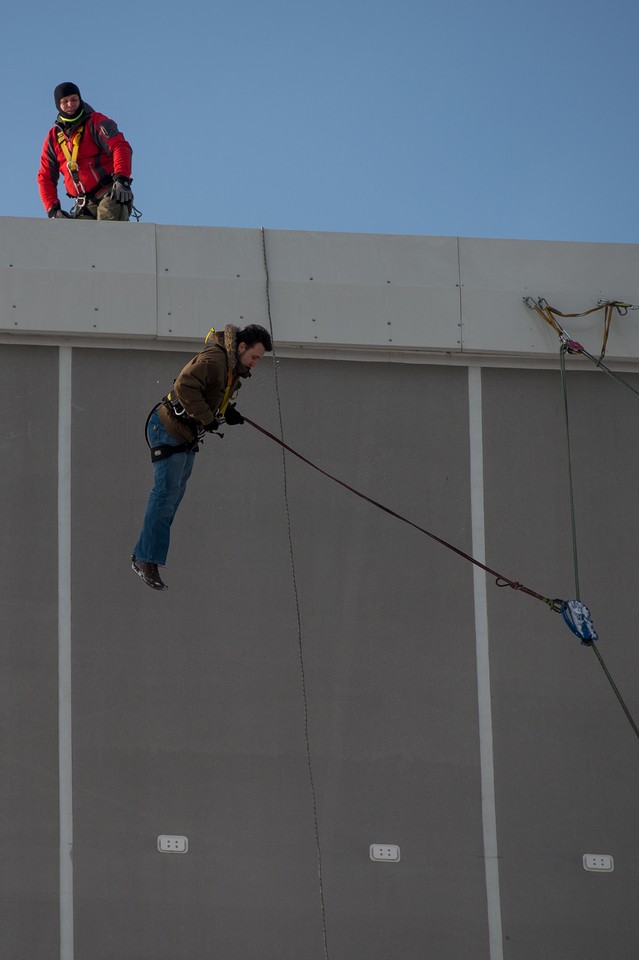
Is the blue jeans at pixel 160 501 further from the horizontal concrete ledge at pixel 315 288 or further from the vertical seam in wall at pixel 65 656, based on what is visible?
the horizontal concrete ledge at pixel 315 288

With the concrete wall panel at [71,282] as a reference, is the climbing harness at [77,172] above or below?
above

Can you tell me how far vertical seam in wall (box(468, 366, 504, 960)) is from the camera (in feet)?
28.8

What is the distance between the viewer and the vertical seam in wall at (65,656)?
28.1ft

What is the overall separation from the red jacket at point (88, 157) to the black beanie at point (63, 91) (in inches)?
5.0

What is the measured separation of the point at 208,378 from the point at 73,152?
3270 millimetres

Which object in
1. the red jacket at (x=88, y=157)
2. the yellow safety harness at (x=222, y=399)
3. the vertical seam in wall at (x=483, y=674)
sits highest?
the red jacket at (x=88, y=157)

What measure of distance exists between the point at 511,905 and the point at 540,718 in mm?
1168

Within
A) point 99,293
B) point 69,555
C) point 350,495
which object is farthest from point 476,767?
point 99,293

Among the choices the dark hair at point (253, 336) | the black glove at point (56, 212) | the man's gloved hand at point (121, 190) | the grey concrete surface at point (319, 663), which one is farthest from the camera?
the black glove at point (56, 212)

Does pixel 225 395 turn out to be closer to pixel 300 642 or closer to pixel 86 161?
pixel 300 642

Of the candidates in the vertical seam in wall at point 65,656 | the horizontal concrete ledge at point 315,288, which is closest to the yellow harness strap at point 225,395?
the horizontal concrete ledge at point 315,288

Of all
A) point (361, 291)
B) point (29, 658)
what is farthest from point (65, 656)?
point (361, 291)

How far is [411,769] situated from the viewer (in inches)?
349

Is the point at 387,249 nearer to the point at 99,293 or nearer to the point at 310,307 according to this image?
the point at 310,307
